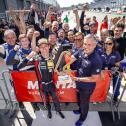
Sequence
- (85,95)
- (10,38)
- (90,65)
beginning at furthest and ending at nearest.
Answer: (10,38)
(85,95)
(90,65)

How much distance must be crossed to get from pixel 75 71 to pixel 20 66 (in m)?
1.19

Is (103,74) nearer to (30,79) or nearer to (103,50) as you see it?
(103,50)

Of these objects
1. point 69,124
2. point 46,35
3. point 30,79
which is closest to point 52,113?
point 69,124

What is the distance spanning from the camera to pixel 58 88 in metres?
4.91

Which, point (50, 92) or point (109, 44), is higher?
point (109, 44)

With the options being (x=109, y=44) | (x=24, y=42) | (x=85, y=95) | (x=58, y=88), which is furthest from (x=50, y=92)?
(x=109, y=44)

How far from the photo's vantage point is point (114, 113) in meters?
5.21

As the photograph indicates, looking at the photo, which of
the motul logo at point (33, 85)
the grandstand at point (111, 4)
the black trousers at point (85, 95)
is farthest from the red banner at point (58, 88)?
the grandstand at point (111, 4)

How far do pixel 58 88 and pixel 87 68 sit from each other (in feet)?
3.94

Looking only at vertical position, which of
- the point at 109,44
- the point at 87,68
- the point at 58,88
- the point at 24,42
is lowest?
the point at 58,88

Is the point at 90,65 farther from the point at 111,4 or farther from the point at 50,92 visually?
the point at 111,4

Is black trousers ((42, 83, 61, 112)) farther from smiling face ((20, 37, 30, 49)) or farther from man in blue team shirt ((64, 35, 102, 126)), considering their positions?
smiling face ((20, 37, 30, 49))

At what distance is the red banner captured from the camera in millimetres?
4840

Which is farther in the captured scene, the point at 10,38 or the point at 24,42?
the point at 10,38
